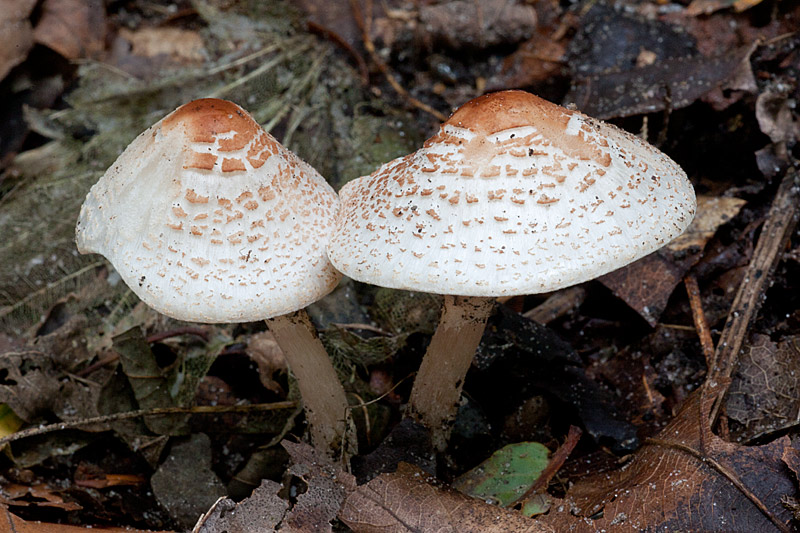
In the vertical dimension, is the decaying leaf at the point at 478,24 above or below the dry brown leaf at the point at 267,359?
above

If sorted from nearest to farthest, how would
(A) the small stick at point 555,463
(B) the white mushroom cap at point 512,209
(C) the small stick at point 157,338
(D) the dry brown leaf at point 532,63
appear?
(B) the white mushroom cap at point 512,209 → (A) the small stick at point 555,463 → (C) the small stick at point 157,338 → (D) the dry brown leaf at point 532,63

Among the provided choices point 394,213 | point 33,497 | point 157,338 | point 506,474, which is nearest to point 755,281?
point 506,474

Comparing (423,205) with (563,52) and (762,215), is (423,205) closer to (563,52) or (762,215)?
(762,215)

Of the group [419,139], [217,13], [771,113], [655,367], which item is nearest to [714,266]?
[655,367]

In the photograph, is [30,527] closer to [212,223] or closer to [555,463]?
[212,223]

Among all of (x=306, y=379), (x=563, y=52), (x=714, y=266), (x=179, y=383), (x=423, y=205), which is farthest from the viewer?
(x=563, y=52)

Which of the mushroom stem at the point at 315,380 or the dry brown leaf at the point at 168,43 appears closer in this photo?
the mushroom stem at the point at 315,380

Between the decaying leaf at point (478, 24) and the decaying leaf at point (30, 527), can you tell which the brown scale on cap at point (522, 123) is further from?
the decaying leaf at point (478, 24)

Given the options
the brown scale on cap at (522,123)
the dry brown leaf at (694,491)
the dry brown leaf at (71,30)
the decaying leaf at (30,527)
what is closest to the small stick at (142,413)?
the decaying leaf at (30,527)
